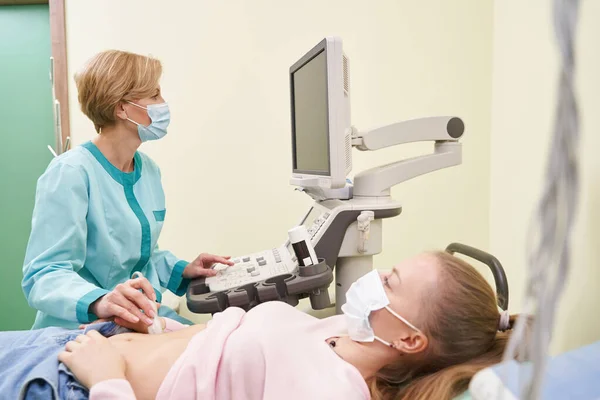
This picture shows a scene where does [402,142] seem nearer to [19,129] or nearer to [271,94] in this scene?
[271,94]

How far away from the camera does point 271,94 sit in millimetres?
2139

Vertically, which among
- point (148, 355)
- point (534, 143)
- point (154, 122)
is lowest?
point (148, 355)

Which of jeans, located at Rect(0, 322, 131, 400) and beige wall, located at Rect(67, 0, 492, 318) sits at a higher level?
beige wall, located at Rect(67, 0, 492, 318)

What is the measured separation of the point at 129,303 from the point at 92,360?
19cm

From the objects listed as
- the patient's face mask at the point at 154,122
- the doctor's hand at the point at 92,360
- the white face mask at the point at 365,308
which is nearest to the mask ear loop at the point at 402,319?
the white face mask at the point at 365,308

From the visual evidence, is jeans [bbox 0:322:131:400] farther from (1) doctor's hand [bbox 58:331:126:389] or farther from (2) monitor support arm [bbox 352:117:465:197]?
(2) monitor support arm [bbox 352:117:465:197]

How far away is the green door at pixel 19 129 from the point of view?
2.41 meters

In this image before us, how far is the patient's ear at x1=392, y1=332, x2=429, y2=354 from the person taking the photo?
984mm

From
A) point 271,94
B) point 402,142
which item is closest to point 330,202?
point 402,142

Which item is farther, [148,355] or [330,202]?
[330,202]

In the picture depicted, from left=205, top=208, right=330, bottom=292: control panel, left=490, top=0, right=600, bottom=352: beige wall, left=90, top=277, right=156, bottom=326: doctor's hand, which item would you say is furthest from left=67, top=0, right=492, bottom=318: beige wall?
left=90, top=277, right=156, bottom=326: doctor's hand

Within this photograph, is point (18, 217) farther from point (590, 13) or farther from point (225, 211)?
point (590, 13)

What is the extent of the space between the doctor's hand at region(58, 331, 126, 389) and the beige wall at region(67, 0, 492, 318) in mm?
1188

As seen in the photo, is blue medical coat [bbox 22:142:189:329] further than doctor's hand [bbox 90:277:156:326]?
Yes
